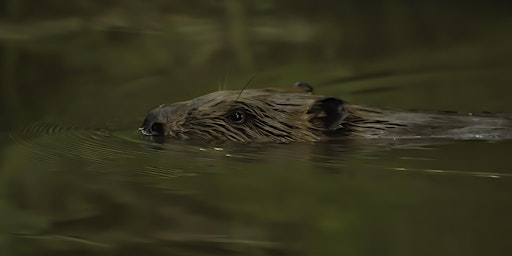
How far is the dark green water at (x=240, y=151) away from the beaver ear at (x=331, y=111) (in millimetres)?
211

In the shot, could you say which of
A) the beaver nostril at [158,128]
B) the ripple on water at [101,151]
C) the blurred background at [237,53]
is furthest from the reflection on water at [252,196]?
the blurred background at [237,53]

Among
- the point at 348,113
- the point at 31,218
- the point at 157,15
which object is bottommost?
the point at 31,218

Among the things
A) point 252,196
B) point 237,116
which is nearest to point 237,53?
point 237,116

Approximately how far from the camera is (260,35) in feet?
33.3

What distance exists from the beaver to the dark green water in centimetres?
14

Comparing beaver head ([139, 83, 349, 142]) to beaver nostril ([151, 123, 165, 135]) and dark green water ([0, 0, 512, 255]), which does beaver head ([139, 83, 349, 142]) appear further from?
dark green water ([0, 0, 512, 255])

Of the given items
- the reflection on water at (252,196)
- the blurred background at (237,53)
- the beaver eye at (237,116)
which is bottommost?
the reflection on water at (252,196)

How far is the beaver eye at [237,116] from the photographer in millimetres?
5398

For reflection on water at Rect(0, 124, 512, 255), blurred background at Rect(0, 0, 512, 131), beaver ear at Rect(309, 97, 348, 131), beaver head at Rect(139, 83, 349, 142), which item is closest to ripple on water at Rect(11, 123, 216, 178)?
reflection on water at Rect(0, 124, 512, 255)

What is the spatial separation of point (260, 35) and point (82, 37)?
5.53ft

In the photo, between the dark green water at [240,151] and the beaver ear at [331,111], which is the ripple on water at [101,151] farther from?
the beaver ear at [331,111]

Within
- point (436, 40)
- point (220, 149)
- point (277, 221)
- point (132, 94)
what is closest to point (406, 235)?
point (277, 221)

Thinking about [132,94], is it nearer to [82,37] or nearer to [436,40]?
[82,37]

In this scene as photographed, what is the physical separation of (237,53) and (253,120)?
3.94 metres
